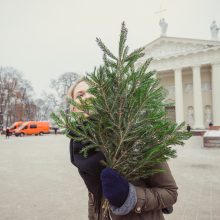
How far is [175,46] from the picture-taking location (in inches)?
1826

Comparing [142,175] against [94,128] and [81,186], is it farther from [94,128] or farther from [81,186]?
[81,186]

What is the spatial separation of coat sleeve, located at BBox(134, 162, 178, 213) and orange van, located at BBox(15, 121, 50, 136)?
149ft

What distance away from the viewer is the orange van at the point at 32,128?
4488cm

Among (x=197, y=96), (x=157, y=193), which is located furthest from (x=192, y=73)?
(x=157, y=193)

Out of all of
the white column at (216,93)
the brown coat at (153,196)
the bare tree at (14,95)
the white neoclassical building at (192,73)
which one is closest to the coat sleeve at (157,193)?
the brown coat at (153,196)

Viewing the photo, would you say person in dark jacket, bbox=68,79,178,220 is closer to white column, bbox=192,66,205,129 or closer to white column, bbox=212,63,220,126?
white column, bbox=212,63,220,126

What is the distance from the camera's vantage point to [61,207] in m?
5.78

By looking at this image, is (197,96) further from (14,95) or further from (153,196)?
(153,196)

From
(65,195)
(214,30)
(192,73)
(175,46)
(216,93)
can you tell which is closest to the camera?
(65,195)

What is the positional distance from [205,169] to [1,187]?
7286 mm

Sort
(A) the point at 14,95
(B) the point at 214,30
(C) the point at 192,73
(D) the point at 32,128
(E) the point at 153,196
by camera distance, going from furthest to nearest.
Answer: (A) the point at 14,95
(C) the point at 192,73
(B) the point at 214,30
(D) the point at 32,128
(E) the point at 153,196

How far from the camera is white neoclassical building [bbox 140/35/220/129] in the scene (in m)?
43.5

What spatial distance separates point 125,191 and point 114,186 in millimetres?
85

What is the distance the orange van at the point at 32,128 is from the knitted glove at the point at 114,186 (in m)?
45.6
